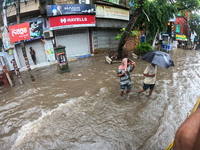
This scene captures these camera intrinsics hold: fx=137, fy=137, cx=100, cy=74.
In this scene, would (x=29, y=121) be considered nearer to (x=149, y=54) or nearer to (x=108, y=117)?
(x=108, y=117)

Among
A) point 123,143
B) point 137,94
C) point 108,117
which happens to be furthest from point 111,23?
point 123,143

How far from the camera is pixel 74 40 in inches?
488

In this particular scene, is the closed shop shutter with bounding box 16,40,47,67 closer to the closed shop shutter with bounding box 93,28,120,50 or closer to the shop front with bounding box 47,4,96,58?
the shop front with bounding box 47,4,96,58

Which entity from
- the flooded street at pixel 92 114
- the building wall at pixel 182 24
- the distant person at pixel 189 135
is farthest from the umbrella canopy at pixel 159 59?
the building wall at pixel 182 24

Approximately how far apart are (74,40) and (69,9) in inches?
103

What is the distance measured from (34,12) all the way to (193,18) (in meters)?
27.7

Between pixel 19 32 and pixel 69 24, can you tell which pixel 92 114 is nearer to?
pixel 19 32

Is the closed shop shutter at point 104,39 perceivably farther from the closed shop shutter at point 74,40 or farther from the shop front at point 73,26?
the closed shop shutter at point 74,40

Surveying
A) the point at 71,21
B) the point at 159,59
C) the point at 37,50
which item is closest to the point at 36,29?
the point at 37,50

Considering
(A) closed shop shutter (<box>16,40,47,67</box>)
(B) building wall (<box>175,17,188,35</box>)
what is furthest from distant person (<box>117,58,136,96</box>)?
(B) building wall (<box>175,17,188,35</box>)

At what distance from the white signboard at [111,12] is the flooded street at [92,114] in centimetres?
794

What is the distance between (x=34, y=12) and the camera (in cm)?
1092

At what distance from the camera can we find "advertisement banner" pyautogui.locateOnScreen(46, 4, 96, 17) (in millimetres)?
10188

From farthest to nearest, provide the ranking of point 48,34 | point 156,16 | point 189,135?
point 48,34 < point 156,16 < point 189,135
